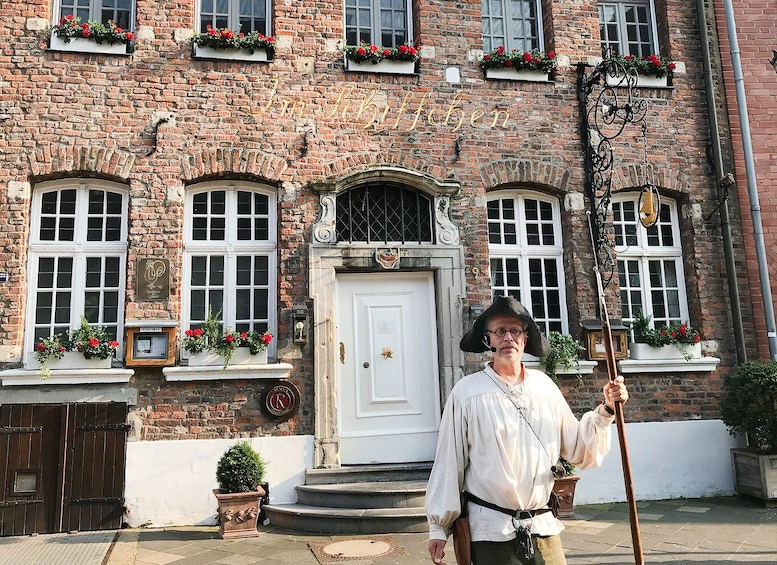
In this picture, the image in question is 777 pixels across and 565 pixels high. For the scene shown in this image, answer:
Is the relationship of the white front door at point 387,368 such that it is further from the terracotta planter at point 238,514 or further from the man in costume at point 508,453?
the man in costume at point 508,453

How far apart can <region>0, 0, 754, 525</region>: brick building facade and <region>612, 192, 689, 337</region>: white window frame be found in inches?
1.1

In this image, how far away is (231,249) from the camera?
24.7 ft

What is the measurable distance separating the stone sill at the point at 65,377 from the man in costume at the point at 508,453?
5.00m

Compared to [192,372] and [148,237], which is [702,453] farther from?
[148,237]

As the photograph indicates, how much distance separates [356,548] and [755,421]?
16.0ft

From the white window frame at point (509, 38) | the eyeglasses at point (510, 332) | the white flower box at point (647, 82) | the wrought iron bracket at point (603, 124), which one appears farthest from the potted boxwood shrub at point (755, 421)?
the eyeglasses at point (510, 332)

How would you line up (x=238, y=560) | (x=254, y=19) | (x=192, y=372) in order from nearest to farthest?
(x=238, y=560) → (x=192, y=372) → (x=254, y=19)

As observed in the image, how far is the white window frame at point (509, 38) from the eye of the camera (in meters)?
8.64

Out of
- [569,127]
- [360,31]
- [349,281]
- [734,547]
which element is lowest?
[734,547]

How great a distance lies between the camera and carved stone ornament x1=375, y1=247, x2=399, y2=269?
7.46m

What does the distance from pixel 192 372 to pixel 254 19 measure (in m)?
4.67

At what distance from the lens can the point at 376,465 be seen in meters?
7.18

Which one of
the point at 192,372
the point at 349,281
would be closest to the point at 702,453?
the point at 349,281

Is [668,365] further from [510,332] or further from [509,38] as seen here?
[510,332]
